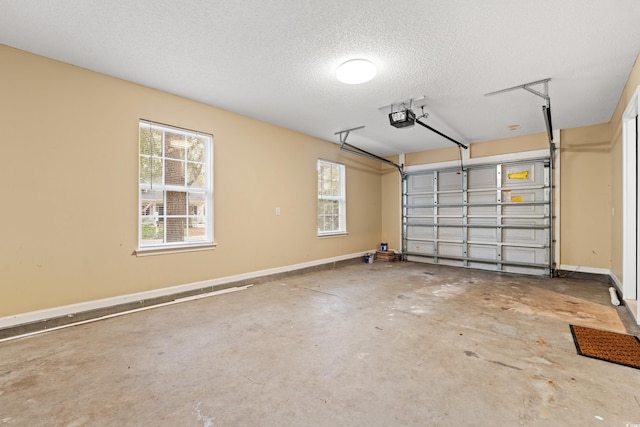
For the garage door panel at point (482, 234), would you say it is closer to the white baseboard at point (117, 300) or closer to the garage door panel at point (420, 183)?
the garage door panel at point (420, 183)

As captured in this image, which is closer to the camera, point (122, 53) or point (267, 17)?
point (267, 17)

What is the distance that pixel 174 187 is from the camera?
13.2 feet

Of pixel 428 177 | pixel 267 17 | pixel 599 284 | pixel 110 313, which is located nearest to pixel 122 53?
pixel 267 17

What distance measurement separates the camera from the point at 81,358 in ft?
7.68

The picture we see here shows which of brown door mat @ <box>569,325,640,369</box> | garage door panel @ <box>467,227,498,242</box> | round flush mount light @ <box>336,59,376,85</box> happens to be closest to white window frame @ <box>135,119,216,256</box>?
round flush mount light @ <box>336,59,376,85</box>

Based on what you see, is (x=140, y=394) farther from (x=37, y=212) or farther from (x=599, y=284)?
(x=599, y=284)

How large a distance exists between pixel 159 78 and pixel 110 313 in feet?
9.41

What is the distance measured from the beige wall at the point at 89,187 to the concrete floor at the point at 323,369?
524 mm

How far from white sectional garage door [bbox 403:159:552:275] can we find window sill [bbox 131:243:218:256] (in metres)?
5.16

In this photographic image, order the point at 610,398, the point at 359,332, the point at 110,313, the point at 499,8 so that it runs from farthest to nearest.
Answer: the point at 110,313 < the point at 359,332 < the point at 499,8 < the point at 610,398

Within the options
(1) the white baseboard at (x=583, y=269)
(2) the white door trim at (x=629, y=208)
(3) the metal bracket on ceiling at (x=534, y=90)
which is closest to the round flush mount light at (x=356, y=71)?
(3) the metal bracket on ceiling at (x=534, y=90)

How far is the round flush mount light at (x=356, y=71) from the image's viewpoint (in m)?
3.07

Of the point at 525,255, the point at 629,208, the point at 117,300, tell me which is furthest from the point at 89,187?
the point at 525,255

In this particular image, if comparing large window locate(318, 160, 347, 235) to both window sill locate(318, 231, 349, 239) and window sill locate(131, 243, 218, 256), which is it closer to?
window sill locate(318, 231, 349, 239)
